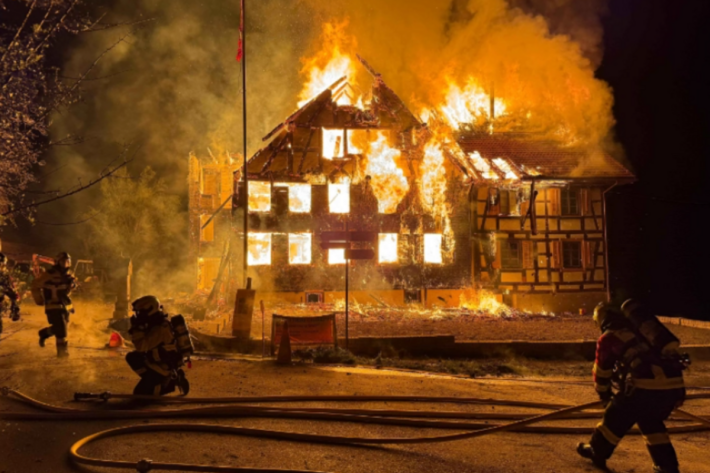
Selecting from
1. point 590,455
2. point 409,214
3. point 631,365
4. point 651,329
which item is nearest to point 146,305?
point 590,455

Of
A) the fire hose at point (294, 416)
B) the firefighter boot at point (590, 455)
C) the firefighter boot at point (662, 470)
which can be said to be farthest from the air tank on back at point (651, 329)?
the firefighter boot at point (590, 455)

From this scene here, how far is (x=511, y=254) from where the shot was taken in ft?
78.1

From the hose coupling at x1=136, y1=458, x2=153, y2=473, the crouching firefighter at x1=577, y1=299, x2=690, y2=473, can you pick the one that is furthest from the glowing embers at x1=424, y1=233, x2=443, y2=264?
the hose coupling at x1=136, y1=458, x2=153, y2=473

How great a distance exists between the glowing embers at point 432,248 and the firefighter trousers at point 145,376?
17.6 metres

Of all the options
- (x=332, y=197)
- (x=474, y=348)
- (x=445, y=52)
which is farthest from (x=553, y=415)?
(x=445, y=52)

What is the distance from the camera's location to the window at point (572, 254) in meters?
24.0

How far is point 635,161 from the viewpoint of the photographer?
29750 mm

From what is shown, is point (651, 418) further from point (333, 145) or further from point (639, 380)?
point (333, 145)

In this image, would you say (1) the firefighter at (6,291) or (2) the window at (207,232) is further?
(2) the window at (207,232)

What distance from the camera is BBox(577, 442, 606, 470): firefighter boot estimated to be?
5.20 metres

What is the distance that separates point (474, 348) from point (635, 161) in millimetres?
22200

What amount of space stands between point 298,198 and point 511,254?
9970 mm

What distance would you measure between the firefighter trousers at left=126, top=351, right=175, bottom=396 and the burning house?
622 inches

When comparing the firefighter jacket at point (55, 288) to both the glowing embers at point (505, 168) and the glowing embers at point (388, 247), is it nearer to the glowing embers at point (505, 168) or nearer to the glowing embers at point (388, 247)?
the glowing embers at point (388, 247)
